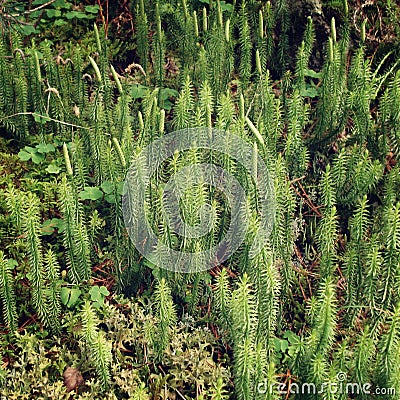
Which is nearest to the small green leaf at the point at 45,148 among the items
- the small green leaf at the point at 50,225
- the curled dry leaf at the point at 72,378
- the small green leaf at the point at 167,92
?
the small green leaf at the point at 50,225

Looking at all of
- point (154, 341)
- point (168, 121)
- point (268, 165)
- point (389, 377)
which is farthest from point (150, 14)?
point (389, 377)

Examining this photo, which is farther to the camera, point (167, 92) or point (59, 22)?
point (59, 22)

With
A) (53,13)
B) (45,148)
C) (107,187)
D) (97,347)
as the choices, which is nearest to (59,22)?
(53,13)

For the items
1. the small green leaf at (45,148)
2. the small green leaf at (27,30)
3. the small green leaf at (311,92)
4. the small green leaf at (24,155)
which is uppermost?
the small green leaf at (27,30)

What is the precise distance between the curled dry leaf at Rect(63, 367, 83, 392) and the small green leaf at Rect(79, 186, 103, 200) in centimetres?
82

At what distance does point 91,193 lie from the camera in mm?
2936

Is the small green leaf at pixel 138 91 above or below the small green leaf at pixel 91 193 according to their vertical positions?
above

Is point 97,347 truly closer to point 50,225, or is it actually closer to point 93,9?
point 50,225

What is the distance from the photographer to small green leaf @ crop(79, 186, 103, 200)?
9.53ft

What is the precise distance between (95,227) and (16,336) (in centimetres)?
63

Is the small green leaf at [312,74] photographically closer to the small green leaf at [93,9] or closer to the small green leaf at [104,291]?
the small green leaf at [93,9]

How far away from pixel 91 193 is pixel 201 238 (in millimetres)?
641

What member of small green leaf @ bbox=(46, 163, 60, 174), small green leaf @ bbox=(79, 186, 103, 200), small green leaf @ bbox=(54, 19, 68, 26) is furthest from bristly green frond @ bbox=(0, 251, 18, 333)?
small green leaf @ bbox=(54, 19, 68, 26)

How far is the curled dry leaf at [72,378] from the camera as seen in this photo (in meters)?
2.56
